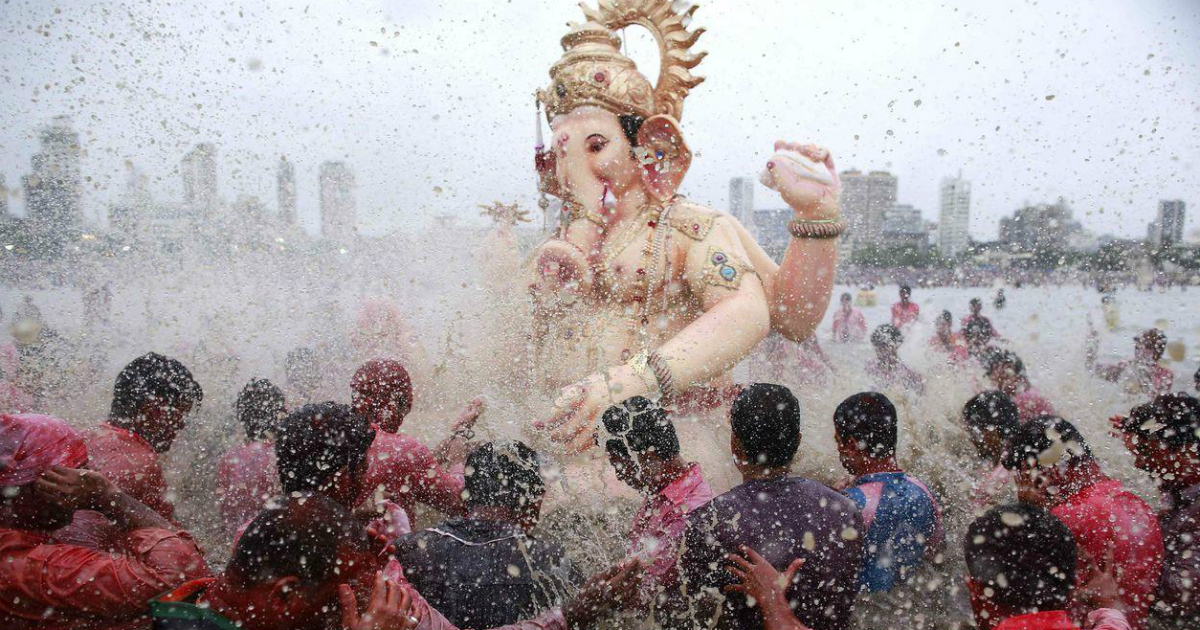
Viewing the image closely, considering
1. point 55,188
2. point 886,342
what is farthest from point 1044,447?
point 55,188

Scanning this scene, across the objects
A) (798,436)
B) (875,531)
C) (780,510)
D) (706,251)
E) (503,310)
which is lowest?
(875,531)

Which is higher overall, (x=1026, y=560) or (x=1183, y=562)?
(x=1026, y=560)

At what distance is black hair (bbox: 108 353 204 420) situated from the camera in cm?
267

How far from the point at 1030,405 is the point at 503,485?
393 centimetres

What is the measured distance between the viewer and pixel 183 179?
502 centimetres

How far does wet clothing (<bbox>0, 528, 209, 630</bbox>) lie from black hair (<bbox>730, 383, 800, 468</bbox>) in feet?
5.82

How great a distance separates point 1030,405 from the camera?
4570 mm

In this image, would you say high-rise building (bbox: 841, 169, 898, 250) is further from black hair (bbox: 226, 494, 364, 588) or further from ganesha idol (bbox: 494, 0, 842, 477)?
black hair (bbox: 226, 494, 364, 588)

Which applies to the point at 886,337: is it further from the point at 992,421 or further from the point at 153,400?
the point at 153,400

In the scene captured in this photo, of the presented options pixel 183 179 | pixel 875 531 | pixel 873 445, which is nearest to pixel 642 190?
pixel 873 445

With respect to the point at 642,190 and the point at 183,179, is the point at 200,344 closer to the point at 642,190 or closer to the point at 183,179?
the point at 183,179

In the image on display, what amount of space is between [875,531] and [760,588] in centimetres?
88

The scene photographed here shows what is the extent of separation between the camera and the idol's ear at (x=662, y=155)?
3.50 metres

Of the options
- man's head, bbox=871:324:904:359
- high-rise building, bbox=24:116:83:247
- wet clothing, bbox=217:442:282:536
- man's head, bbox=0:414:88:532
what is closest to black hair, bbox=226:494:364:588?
man's head, bbox=0:414:88:532
